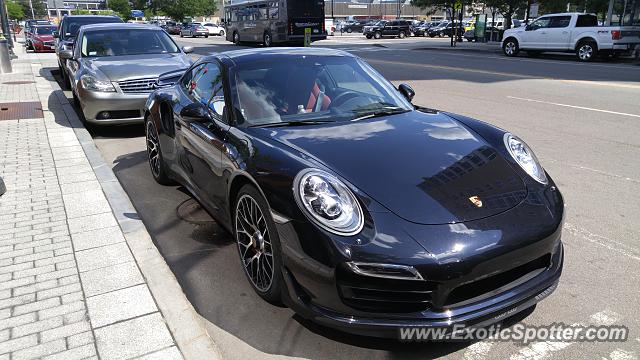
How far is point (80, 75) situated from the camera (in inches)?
317

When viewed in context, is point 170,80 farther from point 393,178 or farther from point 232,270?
point 393,178

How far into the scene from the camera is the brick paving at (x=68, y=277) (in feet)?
9.11

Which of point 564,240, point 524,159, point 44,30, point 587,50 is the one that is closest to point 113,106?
point 524,159

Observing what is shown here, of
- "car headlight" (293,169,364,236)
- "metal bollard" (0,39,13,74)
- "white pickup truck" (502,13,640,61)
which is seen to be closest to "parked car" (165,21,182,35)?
"metal bollard" (0,39,13,74)

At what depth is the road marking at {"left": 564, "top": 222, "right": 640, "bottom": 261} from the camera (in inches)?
148

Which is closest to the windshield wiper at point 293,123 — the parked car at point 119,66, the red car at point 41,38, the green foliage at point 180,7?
the parked car at point 119,66

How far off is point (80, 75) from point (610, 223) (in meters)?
7.59

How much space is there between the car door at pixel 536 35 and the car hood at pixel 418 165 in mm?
21264

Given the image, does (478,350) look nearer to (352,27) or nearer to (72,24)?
(72,24)

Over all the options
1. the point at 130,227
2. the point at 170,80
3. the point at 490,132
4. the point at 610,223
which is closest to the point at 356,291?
the point at 490,132

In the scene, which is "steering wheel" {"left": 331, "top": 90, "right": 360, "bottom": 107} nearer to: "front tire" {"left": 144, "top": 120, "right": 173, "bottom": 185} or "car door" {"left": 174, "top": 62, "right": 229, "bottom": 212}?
"car door" {"left": 174, "top": 62, "right": 229, "bottom": 212}

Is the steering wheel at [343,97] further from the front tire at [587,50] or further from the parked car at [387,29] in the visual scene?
the parked car at [387,29]

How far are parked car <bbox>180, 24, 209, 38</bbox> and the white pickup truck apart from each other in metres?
35.8

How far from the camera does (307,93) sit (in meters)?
3.84
